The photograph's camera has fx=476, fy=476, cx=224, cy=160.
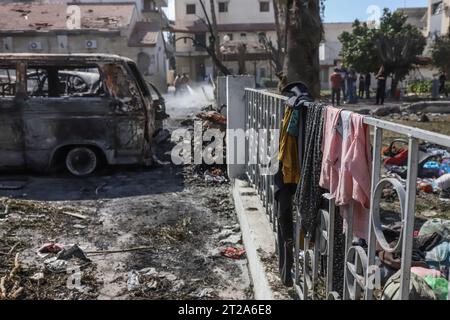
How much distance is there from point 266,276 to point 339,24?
55.4m

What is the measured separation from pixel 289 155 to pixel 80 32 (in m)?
28.3

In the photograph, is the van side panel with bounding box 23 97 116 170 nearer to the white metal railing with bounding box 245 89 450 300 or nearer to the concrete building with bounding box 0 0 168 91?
the white metal railing with bounding box 245 89 450 300

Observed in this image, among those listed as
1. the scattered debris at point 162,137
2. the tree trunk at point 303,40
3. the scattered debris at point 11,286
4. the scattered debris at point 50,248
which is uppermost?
the tree trunk at point 303,40

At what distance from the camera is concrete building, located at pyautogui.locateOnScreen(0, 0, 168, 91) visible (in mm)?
29031

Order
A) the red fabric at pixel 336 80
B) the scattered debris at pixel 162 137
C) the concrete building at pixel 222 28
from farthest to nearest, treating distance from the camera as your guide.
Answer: the concrete building at pixel 222 28
the red fabric at pixel 336 80
the scattered debris at pixel 162 137

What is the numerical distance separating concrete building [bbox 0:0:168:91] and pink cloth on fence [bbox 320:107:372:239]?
28.4 meters

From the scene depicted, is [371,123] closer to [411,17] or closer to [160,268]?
[160,268]

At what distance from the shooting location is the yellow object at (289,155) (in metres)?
3.17

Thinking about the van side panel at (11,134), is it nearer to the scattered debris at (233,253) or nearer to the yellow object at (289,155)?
the scattered debris at (233,253)

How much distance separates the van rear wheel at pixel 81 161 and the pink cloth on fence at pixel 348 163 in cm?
584

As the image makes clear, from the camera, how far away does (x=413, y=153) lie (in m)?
1.73

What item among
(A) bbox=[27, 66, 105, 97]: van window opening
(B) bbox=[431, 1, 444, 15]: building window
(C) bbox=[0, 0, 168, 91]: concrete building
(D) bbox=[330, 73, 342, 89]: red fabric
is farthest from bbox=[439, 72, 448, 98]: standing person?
(A) bbox=[27, 66, 105, 97]: van window opening

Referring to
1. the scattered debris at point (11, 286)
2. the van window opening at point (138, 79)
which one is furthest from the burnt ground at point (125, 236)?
the van window opening at point (138, 79)

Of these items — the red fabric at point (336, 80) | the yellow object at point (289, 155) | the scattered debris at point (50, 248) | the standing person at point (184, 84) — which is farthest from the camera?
the standing person at point (184, 84)
